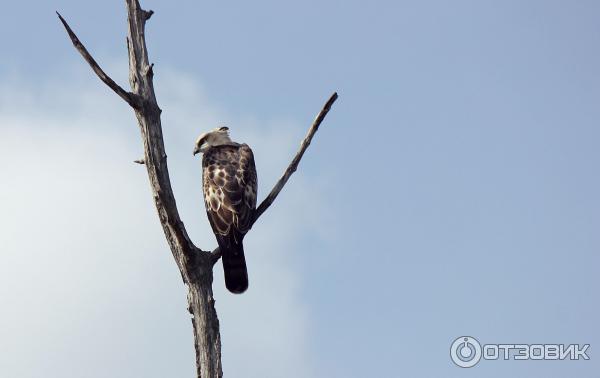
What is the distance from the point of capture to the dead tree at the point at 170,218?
28.5 ft

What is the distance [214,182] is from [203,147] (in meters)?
2.26

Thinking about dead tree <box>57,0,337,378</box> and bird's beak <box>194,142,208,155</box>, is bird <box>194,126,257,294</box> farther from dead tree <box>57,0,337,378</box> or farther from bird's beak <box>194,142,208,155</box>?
bird's beak <box>194,142,208,155</box>

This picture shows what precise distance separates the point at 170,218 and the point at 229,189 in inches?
78.3

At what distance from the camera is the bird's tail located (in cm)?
959

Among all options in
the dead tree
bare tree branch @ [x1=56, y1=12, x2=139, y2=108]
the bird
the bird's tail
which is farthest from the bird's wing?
bare tree branch @ [x1=56, y1=12, x2=139, y2=108]

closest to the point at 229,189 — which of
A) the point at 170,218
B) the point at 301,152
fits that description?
the point at 301,152

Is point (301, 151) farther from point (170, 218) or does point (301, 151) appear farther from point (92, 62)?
point (92, 62)

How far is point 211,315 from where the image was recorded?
8.80 meters

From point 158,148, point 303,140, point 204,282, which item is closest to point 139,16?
point 158,148

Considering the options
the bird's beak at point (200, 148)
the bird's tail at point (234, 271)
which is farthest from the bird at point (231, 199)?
the bird's beak at point (200, 148)

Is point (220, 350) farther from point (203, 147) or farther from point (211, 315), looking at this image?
point (203, 147)

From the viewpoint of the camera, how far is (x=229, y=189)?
10539 mm

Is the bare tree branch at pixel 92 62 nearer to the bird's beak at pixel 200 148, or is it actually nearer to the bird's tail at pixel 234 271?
the bird's tail at pixel 234 271

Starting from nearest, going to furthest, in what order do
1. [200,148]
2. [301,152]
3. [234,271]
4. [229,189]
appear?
[234,271] < [301,152] < [229,189] < [200,148]
